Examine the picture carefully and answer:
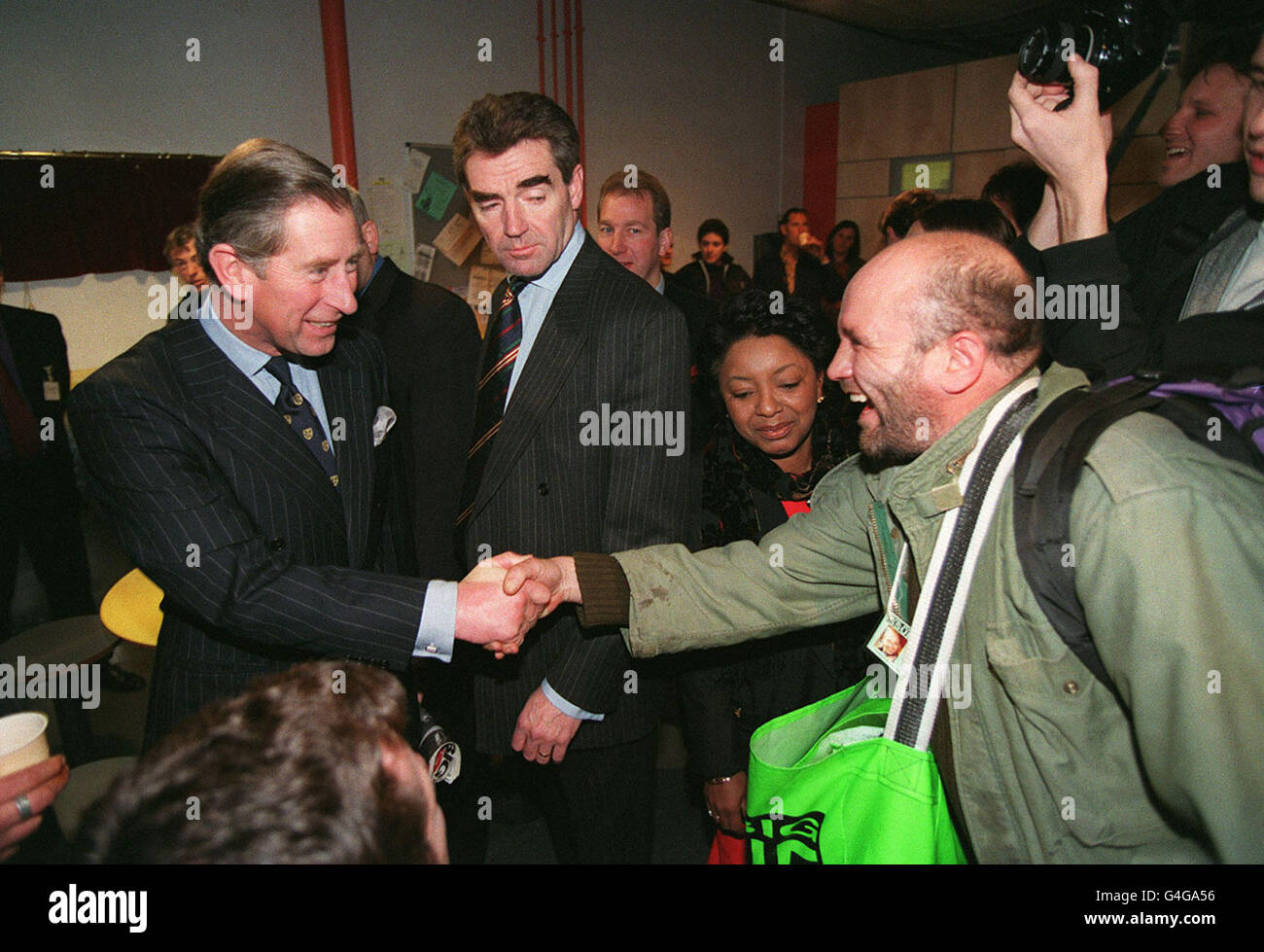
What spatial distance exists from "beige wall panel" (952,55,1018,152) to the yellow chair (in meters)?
8.67

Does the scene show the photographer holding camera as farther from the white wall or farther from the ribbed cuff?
the white wall

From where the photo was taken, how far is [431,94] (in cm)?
623

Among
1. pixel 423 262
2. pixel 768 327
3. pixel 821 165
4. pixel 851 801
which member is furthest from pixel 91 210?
pixel 821 165

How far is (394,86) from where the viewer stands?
6004 millimetres

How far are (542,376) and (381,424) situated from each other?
42 cm

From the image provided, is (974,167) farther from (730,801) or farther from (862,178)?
(730,801)

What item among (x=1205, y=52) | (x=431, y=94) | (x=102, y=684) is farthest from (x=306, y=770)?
(x=431, y=94)

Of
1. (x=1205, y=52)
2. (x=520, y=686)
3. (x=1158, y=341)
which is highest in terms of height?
(x=1205, y=52)

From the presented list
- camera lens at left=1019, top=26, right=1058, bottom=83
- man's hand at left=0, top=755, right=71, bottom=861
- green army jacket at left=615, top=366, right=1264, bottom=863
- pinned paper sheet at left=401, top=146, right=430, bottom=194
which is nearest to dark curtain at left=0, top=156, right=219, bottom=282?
pinned paper sheet at left=401, top=146, right=430, bottom=194

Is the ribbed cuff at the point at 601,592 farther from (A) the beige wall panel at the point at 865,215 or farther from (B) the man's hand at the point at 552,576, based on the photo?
(A) the beige wall panel at the point at 865,215

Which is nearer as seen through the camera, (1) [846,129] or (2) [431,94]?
(2) [431,94]

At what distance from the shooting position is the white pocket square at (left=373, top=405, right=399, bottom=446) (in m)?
1.84
